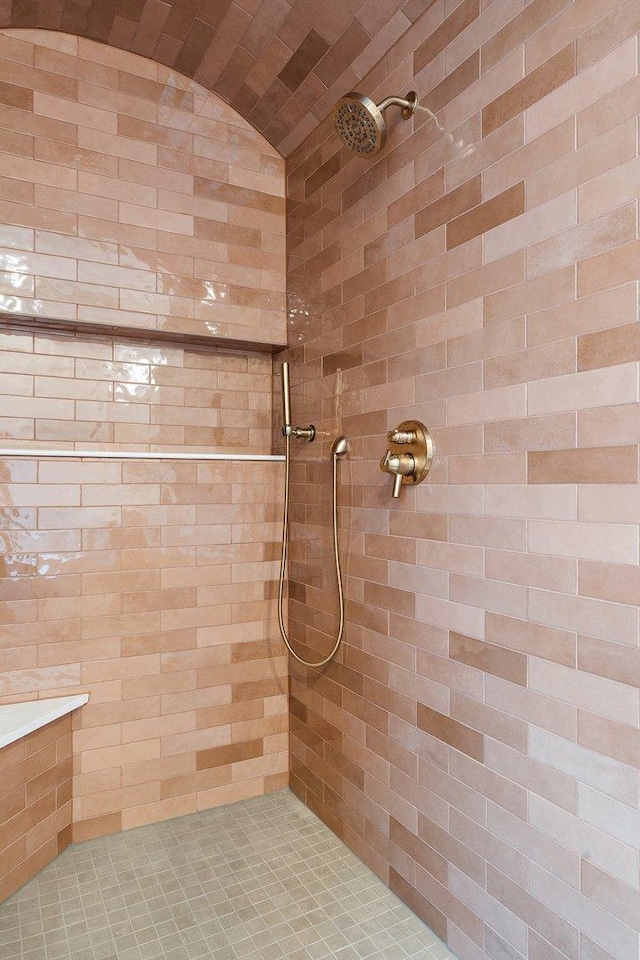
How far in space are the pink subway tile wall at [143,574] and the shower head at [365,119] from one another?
0.99m

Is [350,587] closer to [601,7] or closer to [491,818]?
[491,818]

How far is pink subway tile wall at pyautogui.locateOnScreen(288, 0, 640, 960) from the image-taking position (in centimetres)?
111

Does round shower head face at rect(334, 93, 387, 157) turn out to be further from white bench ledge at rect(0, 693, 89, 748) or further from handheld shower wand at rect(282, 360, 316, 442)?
white bench ledge at rect(0, 693, 89, 748)

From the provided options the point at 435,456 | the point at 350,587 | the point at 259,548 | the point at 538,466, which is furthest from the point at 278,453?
the point at 538,466

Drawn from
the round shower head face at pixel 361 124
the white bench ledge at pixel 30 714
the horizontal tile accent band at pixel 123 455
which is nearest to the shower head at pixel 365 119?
the round shower head face at pixel 361 124

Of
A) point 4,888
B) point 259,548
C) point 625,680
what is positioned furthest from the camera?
point 259,548

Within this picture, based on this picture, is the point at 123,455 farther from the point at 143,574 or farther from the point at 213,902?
the point at 213,902

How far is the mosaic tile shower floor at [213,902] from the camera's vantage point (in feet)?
5.07

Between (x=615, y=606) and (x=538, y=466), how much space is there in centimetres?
33

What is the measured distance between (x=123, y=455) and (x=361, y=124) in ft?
4.36

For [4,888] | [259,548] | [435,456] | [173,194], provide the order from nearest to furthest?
[435,456] < [4,888] < [173,194] < [259,548]

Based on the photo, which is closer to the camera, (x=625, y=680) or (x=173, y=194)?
(x=625, y=680)

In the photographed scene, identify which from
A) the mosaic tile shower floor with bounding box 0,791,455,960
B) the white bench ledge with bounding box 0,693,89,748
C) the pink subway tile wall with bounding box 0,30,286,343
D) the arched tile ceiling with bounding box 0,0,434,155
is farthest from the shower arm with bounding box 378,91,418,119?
the mosaic tile shower floor with bounding box 0,791,455,960

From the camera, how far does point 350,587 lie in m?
1.96
